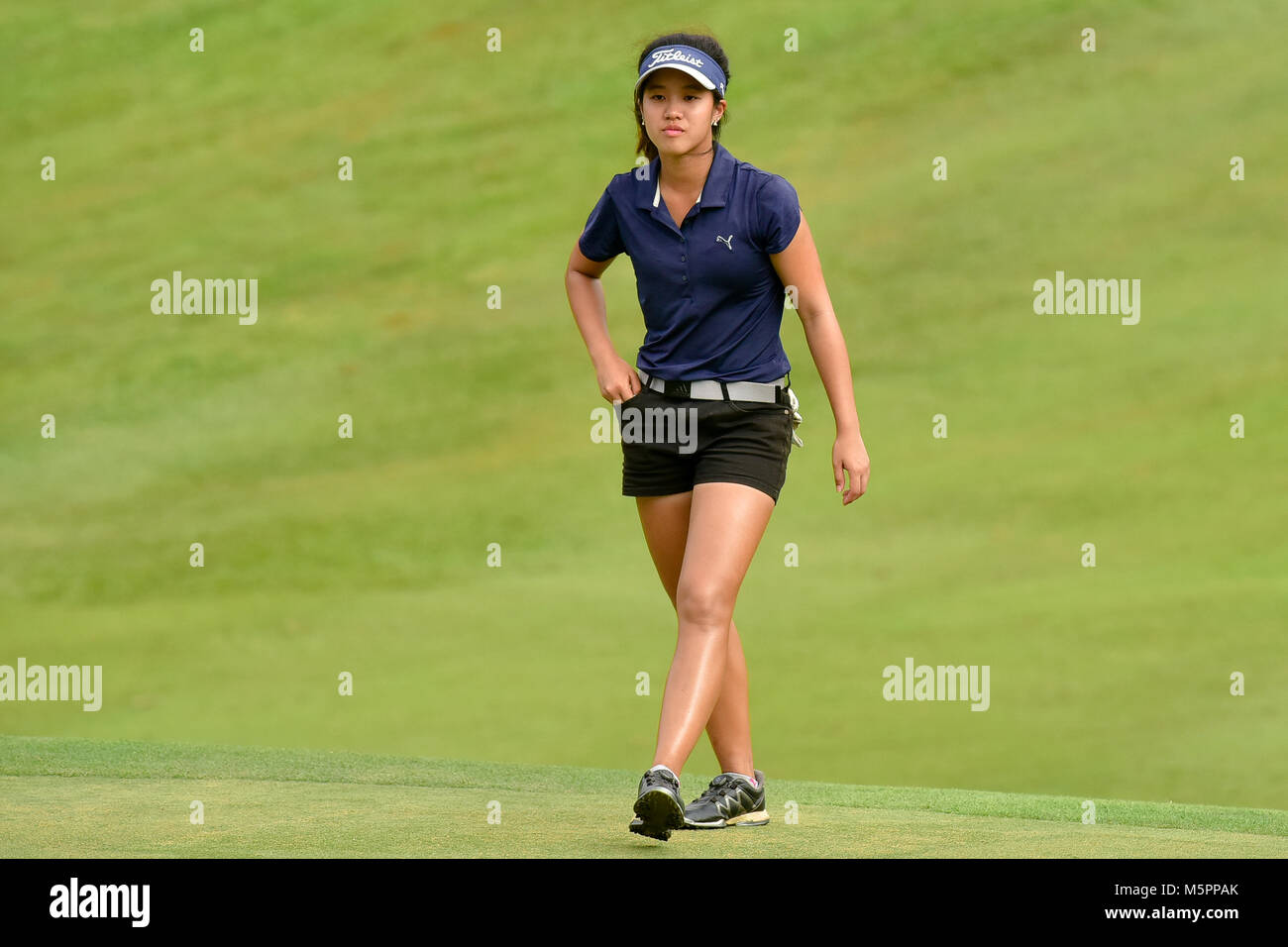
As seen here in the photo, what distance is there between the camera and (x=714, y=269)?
3.61m

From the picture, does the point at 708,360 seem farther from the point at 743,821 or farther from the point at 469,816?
the point at 469,816

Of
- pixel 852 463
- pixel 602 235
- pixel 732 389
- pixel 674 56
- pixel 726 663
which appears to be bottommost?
pixel 726 663

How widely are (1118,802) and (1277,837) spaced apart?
3.53 ft

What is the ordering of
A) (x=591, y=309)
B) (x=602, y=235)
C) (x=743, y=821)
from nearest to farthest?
(x=743, y=821) < (x=602, y=235) < (x=591, y=309)

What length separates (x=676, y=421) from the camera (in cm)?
367

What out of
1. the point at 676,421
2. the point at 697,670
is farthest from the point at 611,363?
the point at 697,670

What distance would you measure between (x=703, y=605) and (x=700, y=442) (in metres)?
0.37

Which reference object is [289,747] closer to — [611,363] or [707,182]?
[611,363]

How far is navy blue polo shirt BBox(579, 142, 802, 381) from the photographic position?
3.60 m

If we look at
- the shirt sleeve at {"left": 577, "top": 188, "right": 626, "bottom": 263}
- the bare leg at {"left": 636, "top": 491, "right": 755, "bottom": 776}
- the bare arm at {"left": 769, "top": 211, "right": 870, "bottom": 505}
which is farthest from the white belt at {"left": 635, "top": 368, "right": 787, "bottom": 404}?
the shirt sleeve at {"left": 577, "top": 188, "right": 626, "bottom": 263}

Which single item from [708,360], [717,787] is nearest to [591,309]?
[708,360]

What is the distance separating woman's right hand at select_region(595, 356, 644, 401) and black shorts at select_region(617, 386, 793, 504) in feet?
0.07

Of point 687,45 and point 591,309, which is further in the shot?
point 591,309

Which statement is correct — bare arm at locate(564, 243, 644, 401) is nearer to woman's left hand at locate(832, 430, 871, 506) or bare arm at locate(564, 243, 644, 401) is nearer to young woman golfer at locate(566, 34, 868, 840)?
young woman golfer at locate(566, 34, 868, 840)
